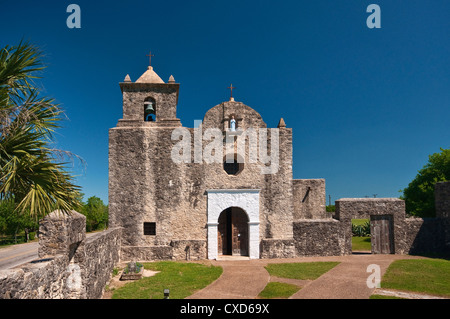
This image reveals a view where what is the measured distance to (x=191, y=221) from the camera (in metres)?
14.5

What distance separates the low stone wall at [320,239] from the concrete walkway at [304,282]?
2.67 feet

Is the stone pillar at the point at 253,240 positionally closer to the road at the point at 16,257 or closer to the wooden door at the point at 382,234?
the wooden door at the point at 382,234

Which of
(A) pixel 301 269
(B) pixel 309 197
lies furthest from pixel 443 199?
(A) pixel 301 269

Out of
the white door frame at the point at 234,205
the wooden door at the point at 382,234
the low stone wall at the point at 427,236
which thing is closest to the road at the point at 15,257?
the white door frame at the point at 234,205

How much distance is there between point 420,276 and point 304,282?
463 cm

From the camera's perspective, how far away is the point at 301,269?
39.3ft

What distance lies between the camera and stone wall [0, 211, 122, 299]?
413 centimetres

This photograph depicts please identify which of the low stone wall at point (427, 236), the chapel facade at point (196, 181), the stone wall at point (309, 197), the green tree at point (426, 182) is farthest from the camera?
the green tree at point (426, 182)

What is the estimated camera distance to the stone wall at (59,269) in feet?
13.6

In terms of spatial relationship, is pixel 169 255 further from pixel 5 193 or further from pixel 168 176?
pixel 5 193

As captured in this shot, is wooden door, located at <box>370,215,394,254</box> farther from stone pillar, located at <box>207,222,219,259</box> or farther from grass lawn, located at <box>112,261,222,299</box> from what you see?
grass lawn, located at <box>112,261,222,299</box>

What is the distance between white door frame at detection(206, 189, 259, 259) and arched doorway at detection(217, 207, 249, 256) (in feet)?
1.73
